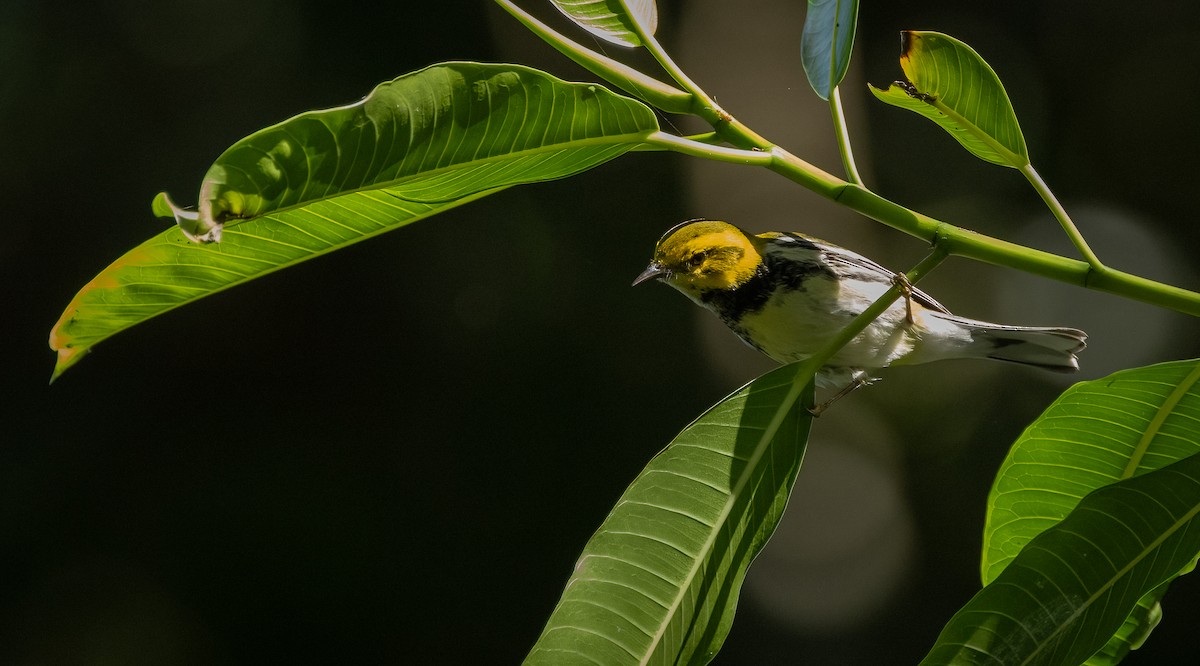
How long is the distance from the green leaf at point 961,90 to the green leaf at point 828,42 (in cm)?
5

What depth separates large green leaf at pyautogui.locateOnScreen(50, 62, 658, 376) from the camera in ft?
2.16

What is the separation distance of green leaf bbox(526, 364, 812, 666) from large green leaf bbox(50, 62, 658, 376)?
0.27 metres

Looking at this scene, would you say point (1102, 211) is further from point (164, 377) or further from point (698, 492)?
point (164, 377)

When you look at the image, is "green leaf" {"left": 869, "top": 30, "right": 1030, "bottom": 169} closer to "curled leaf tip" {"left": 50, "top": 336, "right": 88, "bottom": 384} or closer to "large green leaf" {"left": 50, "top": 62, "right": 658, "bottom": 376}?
"large green leaf" {"left": 50, "top": 62, "right": 658, "bottom": 376}

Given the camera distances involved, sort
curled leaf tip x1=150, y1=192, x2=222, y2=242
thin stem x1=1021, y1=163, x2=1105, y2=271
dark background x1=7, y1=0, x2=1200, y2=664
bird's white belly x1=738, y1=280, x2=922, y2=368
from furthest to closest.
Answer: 1. dark background x1=7, y1=0, x2=1200, y2=664
2. bird's white belly x1=738, y1=280, x2=922, y2=368
3. thin stem x1=1021, y1=163, x2=1105, y2=271
4. curled leaf tip x1=150, y1=192, x2=222, y2=242

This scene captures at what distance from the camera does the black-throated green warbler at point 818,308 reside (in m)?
1.69

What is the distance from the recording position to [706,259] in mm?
1838

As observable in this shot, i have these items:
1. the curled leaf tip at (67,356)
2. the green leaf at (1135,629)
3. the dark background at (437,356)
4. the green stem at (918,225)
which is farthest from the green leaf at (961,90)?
the dark background at (437,356)

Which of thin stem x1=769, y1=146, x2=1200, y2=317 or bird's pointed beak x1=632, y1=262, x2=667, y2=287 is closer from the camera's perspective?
thin stem x1=769, y1=146, x2=1200, y2=317

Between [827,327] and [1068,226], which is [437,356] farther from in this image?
[1068,226]

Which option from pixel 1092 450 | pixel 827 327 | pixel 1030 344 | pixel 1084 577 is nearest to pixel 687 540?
pixel 1084 577

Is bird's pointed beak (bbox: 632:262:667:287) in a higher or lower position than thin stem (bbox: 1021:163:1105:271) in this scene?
lower

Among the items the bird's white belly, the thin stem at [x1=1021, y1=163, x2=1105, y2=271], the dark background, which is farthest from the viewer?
the dark background

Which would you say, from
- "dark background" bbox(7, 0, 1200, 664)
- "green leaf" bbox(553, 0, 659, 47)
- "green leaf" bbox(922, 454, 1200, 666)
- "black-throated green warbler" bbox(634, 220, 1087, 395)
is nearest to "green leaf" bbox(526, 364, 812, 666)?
"green leaf" bbox(922, 454, 1200, 666)
